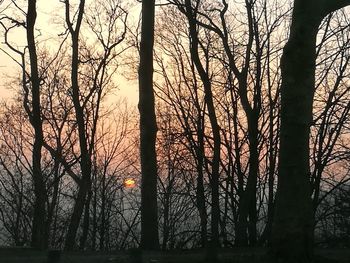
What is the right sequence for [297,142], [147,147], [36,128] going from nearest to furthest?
1. [297,142]
2. [147,147]
3. [36,128]

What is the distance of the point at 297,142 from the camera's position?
27.4 feet

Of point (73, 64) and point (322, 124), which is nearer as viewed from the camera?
point (322, 124)

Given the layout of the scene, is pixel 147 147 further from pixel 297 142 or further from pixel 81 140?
pixel 81 140

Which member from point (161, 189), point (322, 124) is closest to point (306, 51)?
point (322, 124)

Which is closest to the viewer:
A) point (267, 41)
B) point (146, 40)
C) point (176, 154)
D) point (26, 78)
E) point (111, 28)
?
point (146, 40)

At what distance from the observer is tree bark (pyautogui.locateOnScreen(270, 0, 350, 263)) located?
8.30 metres

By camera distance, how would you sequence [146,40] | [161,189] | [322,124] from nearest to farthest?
[146,40] → [322,124] → [161,189]

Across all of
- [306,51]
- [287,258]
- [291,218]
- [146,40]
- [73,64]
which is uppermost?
[73,64]

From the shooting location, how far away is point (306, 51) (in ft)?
27.8

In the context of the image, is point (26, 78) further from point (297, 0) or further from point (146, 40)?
point (297, 0)

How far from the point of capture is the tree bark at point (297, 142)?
8297 millimetres

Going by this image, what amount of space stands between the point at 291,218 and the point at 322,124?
15.8 m

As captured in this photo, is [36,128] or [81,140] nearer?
[36,128]

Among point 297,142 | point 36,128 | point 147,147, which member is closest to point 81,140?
point 36,128
